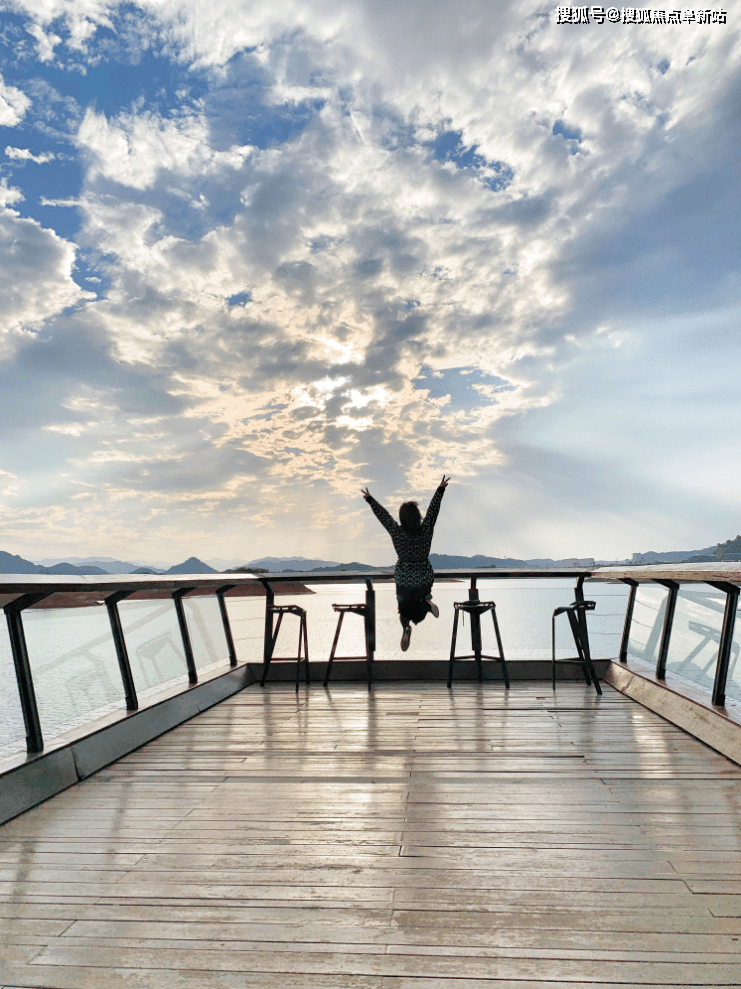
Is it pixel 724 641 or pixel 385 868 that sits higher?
pixel 724 641

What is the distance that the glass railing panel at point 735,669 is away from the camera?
4.03 m

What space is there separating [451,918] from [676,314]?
12663 millimetres

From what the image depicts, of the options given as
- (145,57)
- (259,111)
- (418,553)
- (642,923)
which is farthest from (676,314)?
(642,923)

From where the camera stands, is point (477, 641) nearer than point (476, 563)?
Yes

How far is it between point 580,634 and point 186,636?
3.94m

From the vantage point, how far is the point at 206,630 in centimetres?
636

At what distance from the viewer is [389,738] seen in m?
4.47

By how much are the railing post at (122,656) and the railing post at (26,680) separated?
107 centimetres

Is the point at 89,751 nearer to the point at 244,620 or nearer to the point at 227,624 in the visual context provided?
the point at 227,624

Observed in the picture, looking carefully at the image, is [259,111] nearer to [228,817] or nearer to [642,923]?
[228,817]

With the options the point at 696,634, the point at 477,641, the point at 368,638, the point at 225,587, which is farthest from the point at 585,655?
the point at 225,587

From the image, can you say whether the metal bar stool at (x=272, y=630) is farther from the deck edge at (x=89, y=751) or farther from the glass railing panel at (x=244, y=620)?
the deck edge at (x=89, y=751)

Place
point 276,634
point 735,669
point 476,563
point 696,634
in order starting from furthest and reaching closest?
point 476,563
point 276,634
point 696,634
point 735,669

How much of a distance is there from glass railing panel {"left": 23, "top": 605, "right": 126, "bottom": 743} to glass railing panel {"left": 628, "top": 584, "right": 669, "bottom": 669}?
465 centimetres
